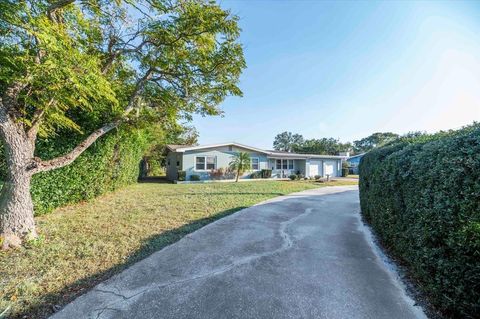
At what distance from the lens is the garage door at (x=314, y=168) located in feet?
87.1

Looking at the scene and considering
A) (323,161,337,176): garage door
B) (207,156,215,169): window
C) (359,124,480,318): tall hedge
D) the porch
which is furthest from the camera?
(323,161,337,176): garage door

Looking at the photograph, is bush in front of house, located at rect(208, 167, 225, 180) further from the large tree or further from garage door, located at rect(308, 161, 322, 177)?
the large tree

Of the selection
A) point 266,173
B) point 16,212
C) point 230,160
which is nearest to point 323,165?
point 266,173

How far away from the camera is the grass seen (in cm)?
287

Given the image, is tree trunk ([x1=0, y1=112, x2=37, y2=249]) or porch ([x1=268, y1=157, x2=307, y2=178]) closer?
tree trunk ([x1=0, y1=112, x2=37, y2=249])

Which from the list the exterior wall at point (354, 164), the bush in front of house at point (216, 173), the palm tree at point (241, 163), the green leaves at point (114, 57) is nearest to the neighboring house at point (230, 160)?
the bush in front of house at point (216, 173)

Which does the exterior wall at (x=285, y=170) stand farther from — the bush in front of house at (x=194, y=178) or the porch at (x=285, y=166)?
the bush in front of house at (x=194, y=178)

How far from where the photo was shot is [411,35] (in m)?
6.54

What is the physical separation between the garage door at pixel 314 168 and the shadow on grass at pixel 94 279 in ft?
74.4

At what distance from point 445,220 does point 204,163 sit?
1875 centimetres

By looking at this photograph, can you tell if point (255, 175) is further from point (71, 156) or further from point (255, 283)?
point (255, 283)

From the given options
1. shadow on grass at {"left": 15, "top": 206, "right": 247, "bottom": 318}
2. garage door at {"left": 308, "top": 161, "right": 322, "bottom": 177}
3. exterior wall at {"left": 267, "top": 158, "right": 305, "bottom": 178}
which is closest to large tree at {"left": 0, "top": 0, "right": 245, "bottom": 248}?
shadow on grass at {"left": 15, "top": 206, "right": 247, "bottom": 318}

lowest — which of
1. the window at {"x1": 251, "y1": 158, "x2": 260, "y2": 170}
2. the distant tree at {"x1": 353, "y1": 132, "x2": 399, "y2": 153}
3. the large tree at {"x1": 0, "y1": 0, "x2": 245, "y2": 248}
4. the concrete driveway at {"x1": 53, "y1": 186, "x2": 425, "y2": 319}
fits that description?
the concrete driveway at {"x1": 53, "y1": 186, "x2": 425, "y2": 319}

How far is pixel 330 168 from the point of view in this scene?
2881 cm
